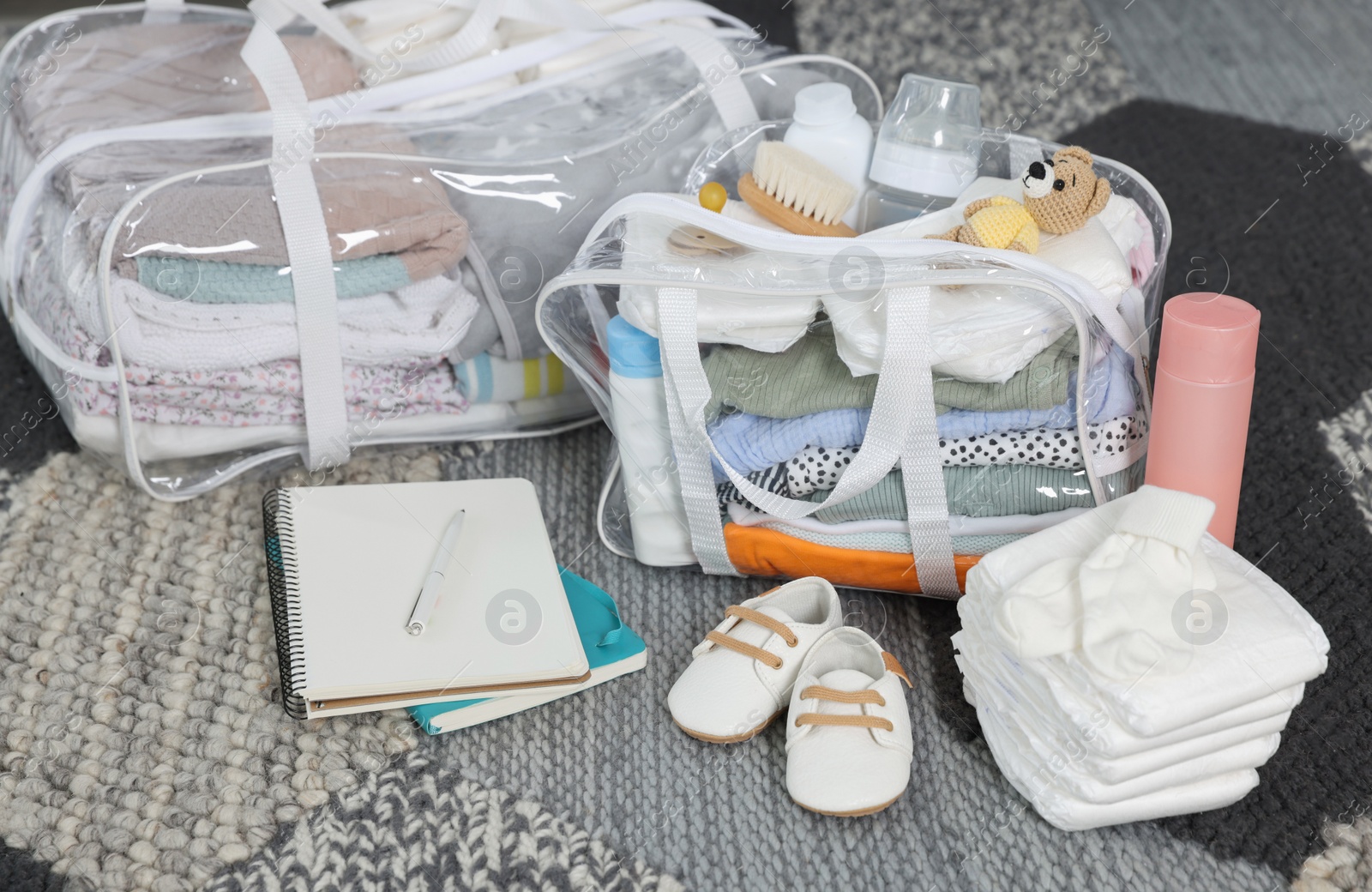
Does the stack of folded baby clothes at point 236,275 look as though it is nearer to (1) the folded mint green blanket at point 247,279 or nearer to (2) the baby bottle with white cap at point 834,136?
(1) the folded mint green blanket at point 247,279

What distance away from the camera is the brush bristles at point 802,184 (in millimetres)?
865

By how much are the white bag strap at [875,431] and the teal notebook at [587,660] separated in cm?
9

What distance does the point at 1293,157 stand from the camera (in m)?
1.40

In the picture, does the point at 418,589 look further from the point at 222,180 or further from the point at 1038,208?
the point at 1038,208

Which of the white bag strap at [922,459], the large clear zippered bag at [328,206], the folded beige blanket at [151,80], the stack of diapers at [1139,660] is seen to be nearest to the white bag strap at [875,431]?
the white bag strap at [922,459]

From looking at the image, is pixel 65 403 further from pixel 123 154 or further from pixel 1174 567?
pixel 1174 567

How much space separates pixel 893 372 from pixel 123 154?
63 centimetres

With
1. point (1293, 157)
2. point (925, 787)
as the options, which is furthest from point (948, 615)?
point (1293, 157)

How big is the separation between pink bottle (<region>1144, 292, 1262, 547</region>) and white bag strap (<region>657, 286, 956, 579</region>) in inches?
5.8

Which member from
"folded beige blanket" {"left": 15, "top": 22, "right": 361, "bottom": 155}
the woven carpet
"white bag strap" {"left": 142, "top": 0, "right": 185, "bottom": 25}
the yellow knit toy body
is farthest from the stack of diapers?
"white bag strap" {"left": 142, "top": 0, "right": 185, "bottom": 25}

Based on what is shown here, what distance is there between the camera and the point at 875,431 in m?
0.80

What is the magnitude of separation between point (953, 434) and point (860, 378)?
75 millimetres

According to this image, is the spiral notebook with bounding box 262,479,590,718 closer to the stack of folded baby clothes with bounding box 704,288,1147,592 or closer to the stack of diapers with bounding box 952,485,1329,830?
the stack of folded baby clothes with bounding box 704,288,1147,592

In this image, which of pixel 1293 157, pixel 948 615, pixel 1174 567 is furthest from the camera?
pixel 1293 157
